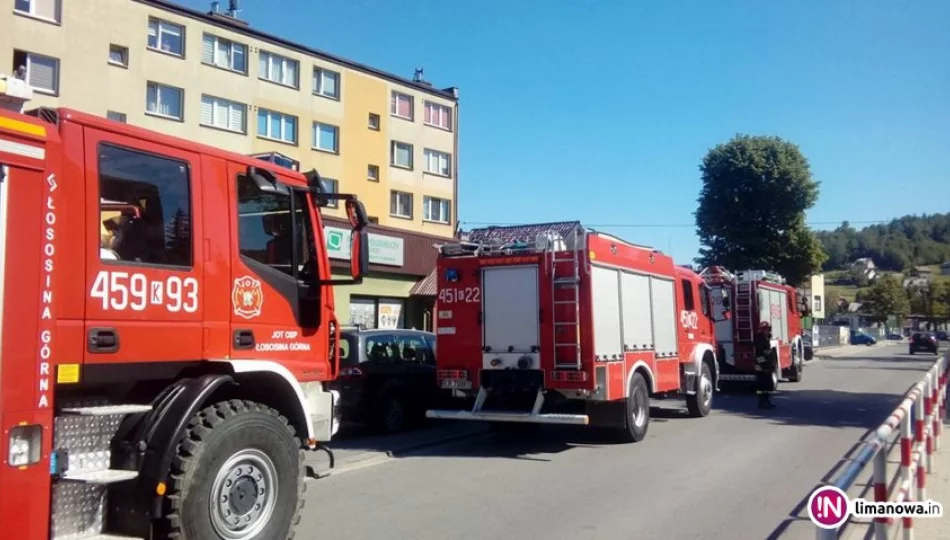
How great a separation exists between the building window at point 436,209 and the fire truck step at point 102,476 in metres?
34.4

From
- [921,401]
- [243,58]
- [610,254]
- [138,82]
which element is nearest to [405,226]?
[243,58]

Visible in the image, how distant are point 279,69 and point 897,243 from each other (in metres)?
148

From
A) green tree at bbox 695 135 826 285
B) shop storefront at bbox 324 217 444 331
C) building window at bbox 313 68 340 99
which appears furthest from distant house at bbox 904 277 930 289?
building window at bbox 313 68 340 99

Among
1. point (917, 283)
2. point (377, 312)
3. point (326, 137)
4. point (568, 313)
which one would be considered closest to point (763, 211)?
point (377, 312)

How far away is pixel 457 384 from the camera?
11750 mm

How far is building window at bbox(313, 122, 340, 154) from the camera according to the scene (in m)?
34.6

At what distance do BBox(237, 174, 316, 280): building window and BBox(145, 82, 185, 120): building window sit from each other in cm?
2498

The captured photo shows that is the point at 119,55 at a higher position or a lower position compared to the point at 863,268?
lower

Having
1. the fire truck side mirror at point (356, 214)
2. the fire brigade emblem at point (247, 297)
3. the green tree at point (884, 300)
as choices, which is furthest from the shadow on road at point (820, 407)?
the green tree at point (884, 300)

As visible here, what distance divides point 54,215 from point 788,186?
119 feet

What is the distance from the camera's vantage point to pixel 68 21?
26.3 metres

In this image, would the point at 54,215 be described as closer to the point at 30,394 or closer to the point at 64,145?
the point at 64,145

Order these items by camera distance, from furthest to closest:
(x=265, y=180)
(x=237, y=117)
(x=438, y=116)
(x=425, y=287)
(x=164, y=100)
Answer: (x=438, y=116) < (x=237, y=117) < (x=425, y=287) < (x=164, y=100) < (x=265, y=180)

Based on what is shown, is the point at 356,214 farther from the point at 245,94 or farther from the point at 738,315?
the point at 245,94
